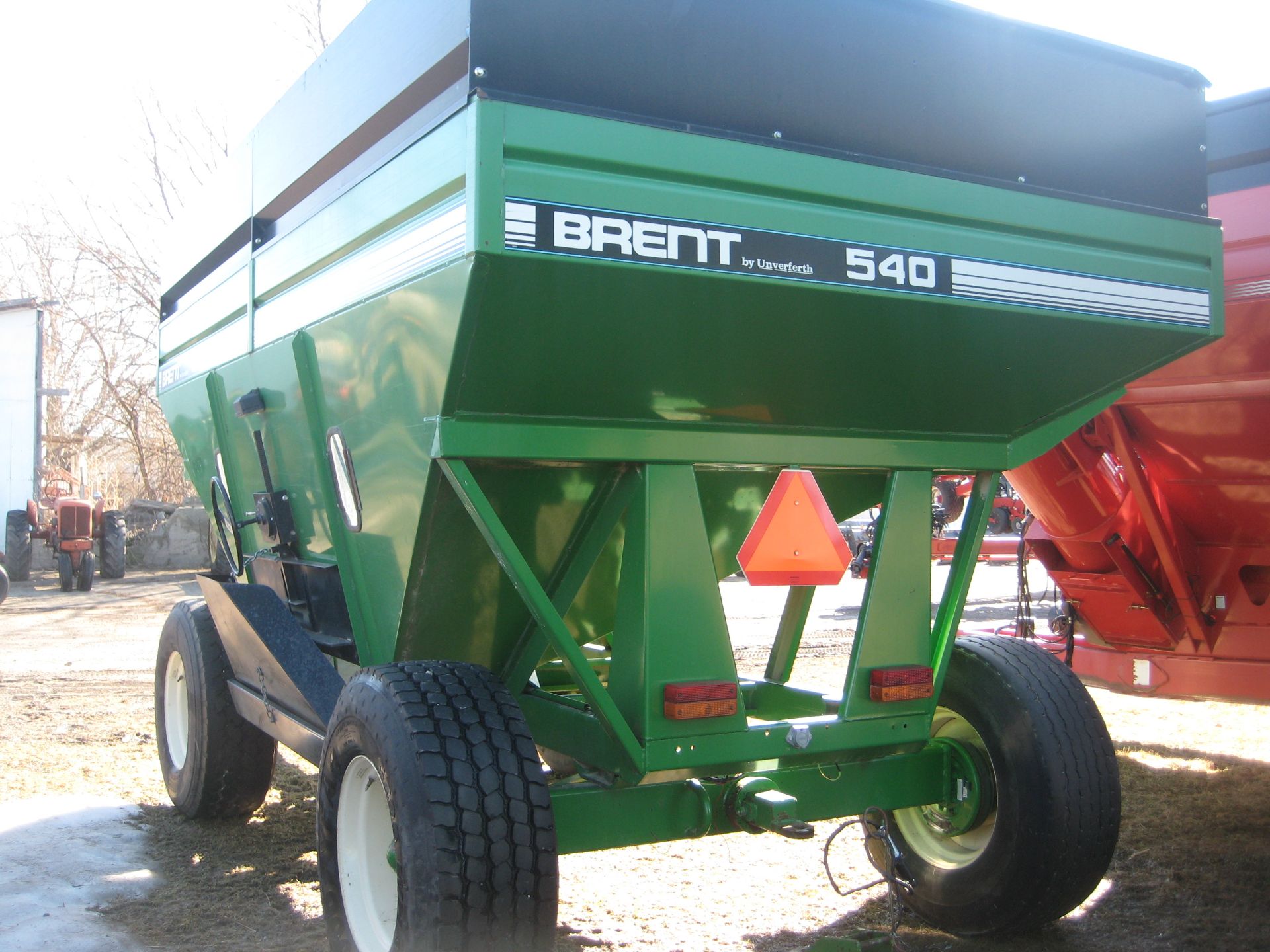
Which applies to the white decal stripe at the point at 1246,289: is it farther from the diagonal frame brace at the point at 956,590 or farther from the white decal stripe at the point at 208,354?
the white decal stripe at the point at 208,354

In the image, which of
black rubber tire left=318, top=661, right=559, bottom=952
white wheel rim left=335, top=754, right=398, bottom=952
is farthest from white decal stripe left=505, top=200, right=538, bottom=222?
white wheel rim left=335, top=754, right=398, bottom=952

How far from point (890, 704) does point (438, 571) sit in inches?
49.6

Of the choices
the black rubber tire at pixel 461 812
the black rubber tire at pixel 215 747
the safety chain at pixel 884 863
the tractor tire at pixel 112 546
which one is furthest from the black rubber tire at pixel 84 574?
the black rubber tire at pixel 461 812

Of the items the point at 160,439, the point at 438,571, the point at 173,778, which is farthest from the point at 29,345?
the point at 438,571

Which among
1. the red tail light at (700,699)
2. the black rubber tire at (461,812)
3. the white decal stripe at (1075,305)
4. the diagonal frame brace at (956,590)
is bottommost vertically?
the black rubber tire at (461,812)

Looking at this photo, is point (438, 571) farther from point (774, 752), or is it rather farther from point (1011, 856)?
point (1011, 856)

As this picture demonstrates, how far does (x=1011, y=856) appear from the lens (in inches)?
119

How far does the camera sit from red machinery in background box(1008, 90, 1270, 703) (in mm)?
3824


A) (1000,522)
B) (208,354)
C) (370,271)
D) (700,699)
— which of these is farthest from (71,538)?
(700,699)

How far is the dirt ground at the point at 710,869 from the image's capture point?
3.20 m

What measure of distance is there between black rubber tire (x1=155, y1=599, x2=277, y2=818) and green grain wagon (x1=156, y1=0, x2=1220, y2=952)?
2.46 ft

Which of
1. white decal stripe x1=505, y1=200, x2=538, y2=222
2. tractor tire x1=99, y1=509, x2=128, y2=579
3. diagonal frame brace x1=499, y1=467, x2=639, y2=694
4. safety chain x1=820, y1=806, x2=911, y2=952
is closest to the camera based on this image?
white decal stripe x1=505, y1=200, x2=538, y2=222

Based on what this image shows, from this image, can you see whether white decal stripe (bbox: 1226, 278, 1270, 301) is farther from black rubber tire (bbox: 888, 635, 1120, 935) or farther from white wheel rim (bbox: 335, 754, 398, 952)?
white wheel rim (bbox: 335, 754, 398, 952)

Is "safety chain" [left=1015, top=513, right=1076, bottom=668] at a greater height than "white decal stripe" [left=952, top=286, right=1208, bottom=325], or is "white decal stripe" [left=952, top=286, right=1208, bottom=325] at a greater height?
"white decal stripe" [left=952, top=286, right=1208, bottom=325]
